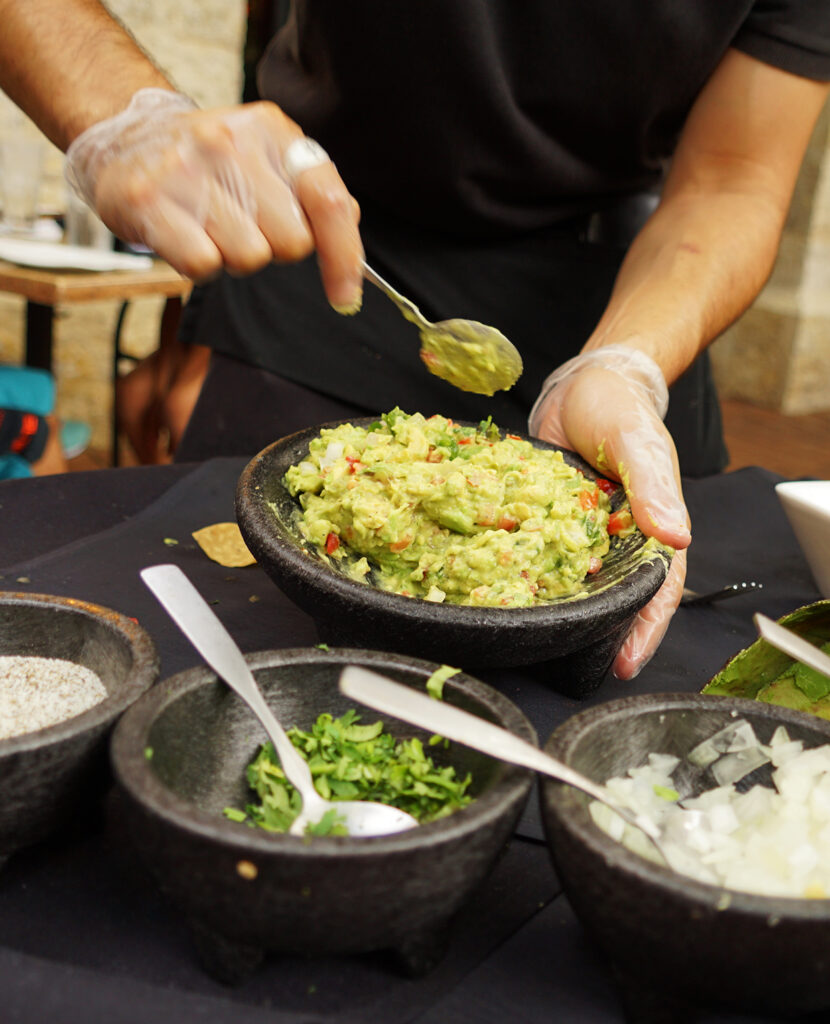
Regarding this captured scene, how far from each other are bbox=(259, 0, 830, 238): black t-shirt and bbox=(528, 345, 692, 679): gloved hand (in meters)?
0.49

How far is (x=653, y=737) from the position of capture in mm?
853

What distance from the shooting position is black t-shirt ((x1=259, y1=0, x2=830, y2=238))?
1.88 m

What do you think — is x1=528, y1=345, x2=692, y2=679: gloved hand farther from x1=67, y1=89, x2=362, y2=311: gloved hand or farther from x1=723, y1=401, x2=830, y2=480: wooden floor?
x1=723, y1=401, x2=830, y2=480: wooden floor

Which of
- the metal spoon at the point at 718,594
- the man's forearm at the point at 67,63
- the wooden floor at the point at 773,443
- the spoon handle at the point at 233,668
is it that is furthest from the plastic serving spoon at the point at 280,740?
the wooden floor at the point at 773,443

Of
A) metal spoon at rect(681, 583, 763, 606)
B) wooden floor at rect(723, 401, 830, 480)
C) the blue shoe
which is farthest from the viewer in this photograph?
wooden floor at rect(723, 401, 830, 480)

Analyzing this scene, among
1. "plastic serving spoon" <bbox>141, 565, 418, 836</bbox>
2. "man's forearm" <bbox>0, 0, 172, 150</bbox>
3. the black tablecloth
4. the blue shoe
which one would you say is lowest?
the blue shoe

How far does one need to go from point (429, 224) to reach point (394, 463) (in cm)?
102

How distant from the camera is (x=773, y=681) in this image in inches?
43.7

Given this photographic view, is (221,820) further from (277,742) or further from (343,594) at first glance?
(343,594)

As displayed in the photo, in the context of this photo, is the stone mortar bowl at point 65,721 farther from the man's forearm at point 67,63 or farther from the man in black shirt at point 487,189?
the man's forearm at point 67,63

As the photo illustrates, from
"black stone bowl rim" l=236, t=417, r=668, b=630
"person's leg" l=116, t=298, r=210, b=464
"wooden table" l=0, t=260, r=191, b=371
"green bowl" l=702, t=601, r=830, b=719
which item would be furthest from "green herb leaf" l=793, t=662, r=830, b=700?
"person's leg" l=116, t=298, r=210, b=464

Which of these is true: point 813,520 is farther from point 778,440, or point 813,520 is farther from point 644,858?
point 778,440

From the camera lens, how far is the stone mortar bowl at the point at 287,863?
2.13 ft

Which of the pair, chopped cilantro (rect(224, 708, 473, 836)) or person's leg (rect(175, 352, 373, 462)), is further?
person's leg (rect(175, 352, 373, 462))
